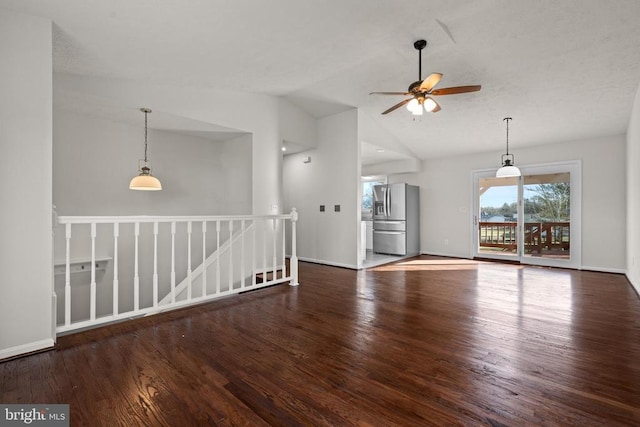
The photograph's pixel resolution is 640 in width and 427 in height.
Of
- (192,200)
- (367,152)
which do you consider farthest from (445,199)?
(192,200)

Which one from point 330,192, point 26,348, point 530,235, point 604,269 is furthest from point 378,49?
point 604,269

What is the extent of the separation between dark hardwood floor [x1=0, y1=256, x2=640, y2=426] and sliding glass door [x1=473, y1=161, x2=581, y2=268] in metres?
2.46

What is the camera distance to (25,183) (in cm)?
Result: 223

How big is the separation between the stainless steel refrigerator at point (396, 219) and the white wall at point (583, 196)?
0.38 metres

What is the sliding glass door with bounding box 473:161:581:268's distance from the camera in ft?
18.2

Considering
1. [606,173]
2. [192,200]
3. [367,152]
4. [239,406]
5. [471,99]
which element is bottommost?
[239,406]

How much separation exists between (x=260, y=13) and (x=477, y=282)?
4.30 meters

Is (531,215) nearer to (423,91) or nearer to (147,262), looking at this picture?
(423,91)

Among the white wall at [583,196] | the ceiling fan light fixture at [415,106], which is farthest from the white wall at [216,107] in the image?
the white wall at [583,196]

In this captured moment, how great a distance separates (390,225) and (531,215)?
2719 mm

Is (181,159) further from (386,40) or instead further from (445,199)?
(445,199)

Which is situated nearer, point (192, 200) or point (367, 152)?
A: point (192, 200)

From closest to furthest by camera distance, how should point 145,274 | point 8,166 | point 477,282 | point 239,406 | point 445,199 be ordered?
point 239,406
point 8,166
point 477,282
point 145,274
point 445,199

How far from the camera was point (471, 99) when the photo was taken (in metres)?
4.48
